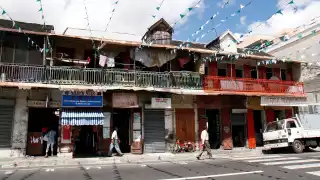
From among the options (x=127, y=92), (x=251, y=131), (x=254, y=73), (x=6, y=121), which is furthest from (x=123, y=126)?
(x=254, y=73)

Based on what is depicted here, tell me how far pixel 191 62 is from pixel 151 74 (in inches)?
149

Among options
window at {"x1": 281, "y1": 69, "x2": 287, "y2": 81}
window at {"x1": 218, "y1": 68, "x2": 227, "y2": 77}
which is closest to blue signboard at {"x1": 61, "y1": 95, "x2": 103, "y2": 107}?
window at {"x1": 218, "y1": 68, "x2": 227, "y2": 77}

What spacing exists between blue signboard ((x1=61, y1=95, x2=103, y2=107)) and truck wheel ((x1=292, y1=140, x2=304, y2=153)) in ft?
38.2

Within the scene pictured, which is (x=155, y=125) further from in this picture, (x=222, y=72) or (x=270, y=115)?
Answer: (x=270, y=115)

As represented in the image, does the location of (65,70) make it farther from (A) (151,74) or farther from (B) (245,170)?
(B) (245,170)

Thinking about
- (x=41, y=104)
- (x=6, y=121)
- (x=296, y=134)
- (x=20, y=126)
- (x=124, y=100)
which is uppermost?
(x=124, y=100)

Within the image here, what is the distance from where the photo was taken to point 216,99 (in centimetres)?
2220

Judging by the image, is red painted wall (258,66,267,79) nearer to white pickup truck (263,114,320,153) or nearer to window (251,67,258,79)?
window (251,67,258,79)

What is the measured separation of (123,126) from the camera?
2075 cm

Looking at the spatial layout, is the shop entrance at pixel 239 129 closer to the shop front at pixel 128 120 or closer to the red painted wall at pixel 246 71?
the red painted wall at pixel 246 71

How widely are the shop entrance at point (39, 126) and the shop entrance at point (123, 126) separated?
395 cm

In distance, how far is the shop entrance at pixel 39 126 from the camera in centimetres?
1788

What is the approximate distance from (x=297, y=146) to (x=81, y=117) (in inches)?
504

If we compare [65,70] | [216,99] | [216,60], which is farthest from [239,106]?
[65,70]
